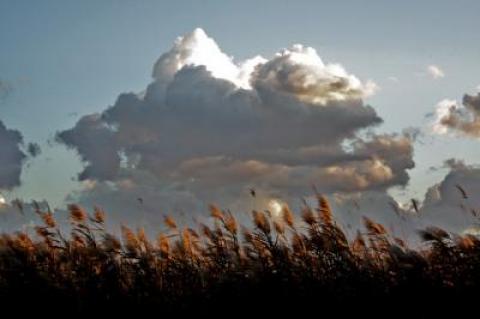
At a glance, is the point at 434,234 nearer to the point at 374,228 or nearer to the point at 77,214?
the point at 374,228

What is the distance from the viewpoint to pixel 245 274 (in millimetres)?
14680

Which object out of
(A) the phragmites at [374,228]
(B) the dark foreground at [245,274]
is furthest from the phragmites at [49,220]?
(A) the phragmites at [374,228]

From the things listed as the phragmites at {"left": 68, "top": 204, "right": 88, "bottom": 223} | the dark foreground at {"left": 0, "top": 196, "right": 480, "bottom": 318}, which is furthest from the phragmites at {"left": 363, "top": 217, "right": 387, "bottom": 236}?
the phragmites at {"left": 68, "top": 204, "right": 88, "bottom": 223}

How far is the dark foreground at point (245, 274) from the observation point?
13625mm

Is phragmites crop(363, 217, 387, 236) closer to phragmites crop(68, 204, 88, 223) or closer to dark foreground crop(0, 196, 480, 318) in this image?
dark foreground crop(0, 196, 480, 318)

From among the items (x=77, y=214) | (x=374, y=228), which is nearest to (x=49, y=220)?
(x=77, y=214)

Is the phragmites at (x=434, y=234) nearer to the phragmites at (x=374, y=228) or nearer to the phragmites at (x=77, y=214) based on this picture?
the phragmites at (x=374, y=228)

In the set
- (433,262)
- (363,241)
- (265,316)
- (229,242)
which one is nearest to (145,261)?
(229,242)

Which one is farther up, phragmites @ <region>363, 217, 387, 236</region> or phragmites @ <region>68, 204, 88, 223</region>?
phragmites @ <region>68, 204, 88, 223</region>

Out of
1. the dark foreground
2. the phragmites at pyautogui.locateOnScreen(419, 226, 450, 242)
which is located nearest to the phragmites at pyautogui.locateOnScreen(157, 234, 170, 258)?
the dark foreground

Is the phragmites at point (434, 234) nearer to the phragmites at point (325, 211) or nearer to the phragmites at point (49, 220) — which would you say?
the phragmites at point (325, 211)

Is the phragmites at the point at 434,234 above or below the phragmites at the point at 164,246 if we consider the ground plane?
below

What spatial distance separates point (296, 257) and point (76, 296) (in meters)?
5.00

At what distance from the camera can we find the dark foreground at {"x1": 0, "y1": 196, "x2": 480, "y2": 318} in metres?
13.6
